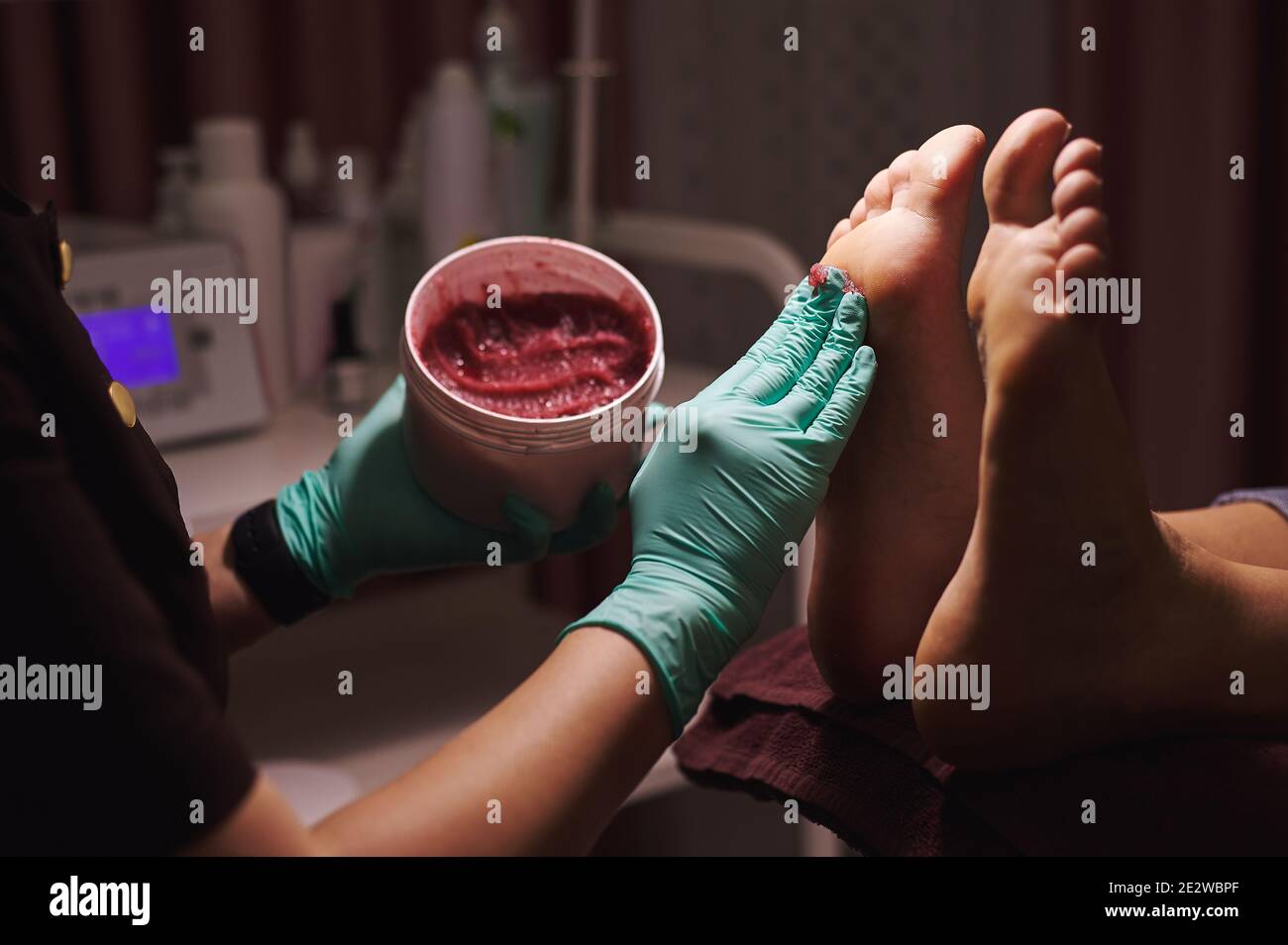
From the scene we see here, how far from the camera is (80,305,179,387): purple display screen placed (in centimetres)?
131

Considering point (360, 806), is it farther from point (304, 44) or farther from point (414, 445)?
point (304, 44)

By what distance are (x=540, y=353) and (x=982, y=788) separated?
0.41 meters

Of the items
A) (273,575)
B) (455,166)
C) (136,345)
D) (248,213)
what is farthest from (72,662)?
(455,166)

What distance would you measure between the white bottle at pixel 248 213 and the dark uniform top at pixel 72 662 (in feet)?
2.90

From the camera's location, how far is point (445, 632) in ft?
5.79

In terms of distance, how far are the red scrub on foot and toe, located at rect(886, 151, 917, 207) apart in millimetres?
184

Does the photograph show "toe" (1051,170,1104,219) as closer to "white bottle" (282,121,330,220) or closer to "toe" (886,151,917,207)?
"toe" (886,151,917,207)

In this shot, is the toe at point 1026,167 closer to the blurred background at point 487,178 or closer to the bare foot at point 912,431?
the bare foot at point 912,431

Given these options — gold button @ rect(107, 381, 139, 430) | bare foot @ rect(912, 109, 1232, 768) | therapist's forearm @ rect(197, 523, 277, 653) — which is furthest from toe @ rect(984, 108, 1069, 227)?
therapist's forearm @ rect(197, 523, 277, 653)

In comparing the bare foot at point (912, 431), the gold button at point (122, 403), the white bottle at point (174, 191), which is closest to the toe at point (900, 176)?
the bare foot at point (912, 431)

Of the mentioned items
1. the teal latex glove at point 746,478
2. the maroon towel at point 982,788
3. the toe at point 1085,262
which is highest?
the toe at point 1085,262

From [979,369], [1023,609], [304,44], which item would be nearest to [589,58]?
[304,44]

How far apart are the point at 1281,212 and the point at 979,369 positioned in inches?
36.1

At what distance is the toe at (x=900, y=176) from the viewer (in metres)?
0.77
